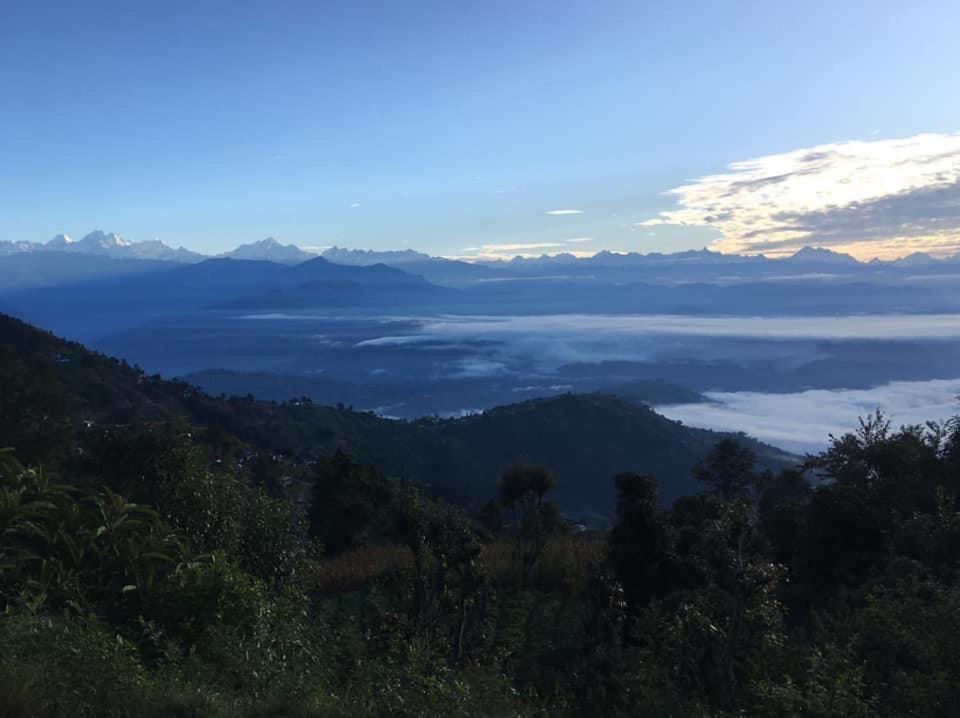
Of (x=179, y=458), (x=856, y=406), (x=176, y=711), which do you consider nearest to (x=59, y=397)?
(x=179, y=458)

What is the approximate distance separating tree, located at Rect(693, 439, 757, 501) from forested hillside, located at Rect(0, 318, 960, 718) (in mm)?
12317

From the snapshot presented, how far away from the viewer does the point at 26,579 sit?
493 centimetres

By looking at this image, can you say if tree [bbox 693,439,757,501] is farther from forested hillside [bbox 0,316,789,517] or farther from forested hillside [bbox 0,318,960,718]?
forested hillside [bbox 0,316,789,517]

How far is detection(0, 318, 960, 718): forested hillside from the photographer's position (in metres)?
4.08

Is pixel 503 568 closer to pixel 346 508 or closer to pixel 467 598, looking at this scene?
pixel 467 598

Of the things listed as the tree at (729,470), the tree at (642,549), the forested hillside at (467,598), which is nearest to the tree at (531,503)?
the forested hillside at (467,598)

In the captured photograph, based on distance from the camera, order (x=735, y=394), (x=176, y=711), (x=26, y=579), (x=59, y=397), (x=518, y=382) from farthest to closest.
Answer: (x=518, y=382)
(x=735, y=394)
(x=59, y=397)
(x=26, y=579)
(x=176, y=711)

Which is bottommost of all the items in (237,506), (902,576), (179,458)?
(902,576)

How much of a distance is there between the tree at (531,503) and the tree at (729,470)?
15.5m

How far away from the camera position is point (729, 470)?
992 inches

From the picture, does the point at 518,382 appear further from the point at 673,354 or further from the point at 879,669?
the point at 879,669

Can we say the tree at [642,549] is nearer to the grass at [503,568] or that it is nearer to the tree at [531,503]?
the grass at [503,568]

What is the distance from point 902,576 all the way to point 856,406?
118623 mm

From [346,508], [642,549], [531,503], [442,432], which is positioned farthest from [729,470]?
[442,432]
